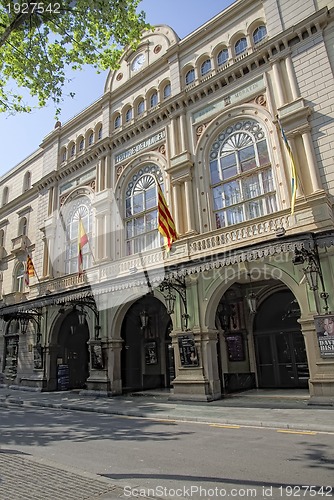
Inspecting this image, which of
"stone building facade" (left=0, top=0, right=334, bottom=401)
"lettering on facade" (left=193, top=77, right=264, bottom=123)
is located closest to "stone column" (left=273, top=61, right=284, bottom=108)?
"stone building facade" (left=0, top=0, right=334, bottom=401)

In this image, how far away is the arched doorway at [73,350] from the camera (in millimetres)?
22078

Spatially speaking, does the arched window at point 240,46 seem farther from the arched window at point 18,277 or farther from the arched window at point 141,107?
the arched window at point 18,277

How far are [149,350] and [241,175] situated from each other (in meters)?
11.4

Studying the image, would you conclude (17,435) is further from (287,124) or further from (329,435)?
(287,124)

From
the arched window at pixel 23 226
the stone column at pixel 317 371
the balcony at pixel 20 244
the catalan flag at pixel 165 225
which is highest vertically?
the arched window at pixel 23 226

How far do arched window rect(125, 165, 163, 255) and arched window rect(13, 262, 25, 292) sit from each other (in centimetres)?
1172

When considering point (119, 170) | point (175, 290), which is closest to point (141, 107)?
point (119, 170)

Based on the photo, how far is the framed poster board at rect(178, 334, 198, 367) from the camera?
14680 millimetres

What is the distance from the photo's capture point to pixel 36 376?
21781mm

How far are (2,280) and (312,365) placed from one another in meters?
25.5

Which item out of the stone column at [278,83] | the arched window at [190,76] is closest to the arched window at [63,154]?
the arched window at [190,76]

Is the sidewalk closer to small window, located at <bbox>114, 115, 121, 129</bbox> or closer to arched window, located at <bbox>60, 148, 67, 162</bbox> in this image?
small window, located at <bbox>114, 115, 121, 129</bbox>

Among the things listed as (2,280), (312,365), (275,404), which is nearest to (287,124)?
(312,365)

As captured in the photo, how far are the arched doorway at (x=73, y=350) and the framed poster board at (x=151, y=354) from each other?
14.5ft
